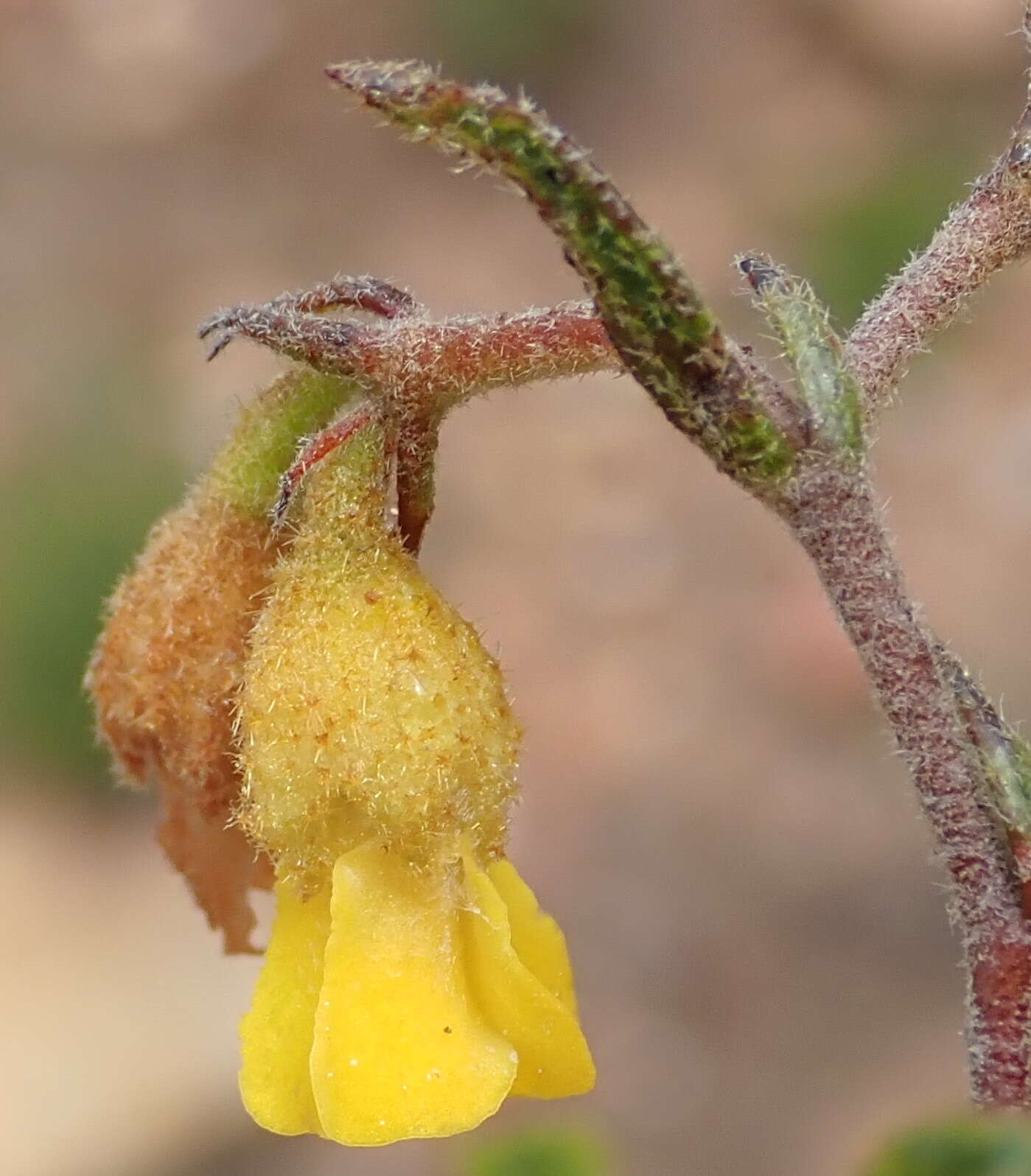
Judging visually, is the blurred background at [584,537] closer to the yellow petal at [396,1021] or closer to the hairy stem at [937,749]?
the yellow petal at [396,1021]

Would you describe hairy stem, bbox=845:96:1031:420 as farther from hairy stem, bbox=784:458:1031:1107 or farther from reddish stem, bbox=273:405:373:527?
reddish stem, bbox=273:405:373:527

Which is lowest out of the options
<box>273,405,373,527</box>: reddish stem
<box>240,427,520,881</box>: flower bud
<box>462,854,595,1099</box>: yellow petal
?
<box>462,854,595,1099</box>: yellow petal

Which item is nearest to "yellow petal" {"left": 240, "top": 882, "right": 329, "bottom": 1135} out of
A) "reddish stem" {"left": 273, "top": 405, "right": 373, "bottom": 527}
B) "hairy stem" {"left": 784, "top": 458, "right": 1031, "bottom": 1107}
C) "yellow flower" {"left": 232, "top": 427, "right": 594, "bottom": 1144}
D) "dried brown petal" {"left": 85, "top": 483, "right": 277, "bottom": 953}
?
"yellow flower" {"left": 232, "top": 427, "right": 594, "bottom": 1144}

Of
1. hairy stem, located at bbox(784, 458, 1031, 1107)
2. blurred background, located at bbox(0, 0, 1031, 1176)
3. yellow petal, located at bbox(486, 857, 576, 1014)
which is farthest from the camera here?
blurred background, located at bbox(0, 0, 1031, 1176)

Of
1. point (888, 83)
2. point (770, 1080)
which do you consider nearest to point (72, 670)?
point (770, 1080)

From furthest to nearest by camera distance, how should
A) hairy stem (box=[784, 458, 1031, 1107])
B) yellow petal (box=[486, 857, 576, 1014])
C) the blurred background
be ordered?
the blurred background < yellow petal (box=[486, 857, 576, 1014]) < hairy stem (box=[784, 458, 1031, 1107])

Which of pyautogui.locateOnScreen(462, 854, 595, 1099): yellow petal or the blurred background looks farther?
the blurred background

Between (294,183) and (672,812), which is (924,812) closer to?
(672,812)

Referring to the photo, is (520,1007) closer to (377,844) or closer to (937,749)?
(377,844)

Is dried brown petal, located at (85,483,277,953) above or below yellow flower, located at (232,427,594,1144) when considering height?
above
